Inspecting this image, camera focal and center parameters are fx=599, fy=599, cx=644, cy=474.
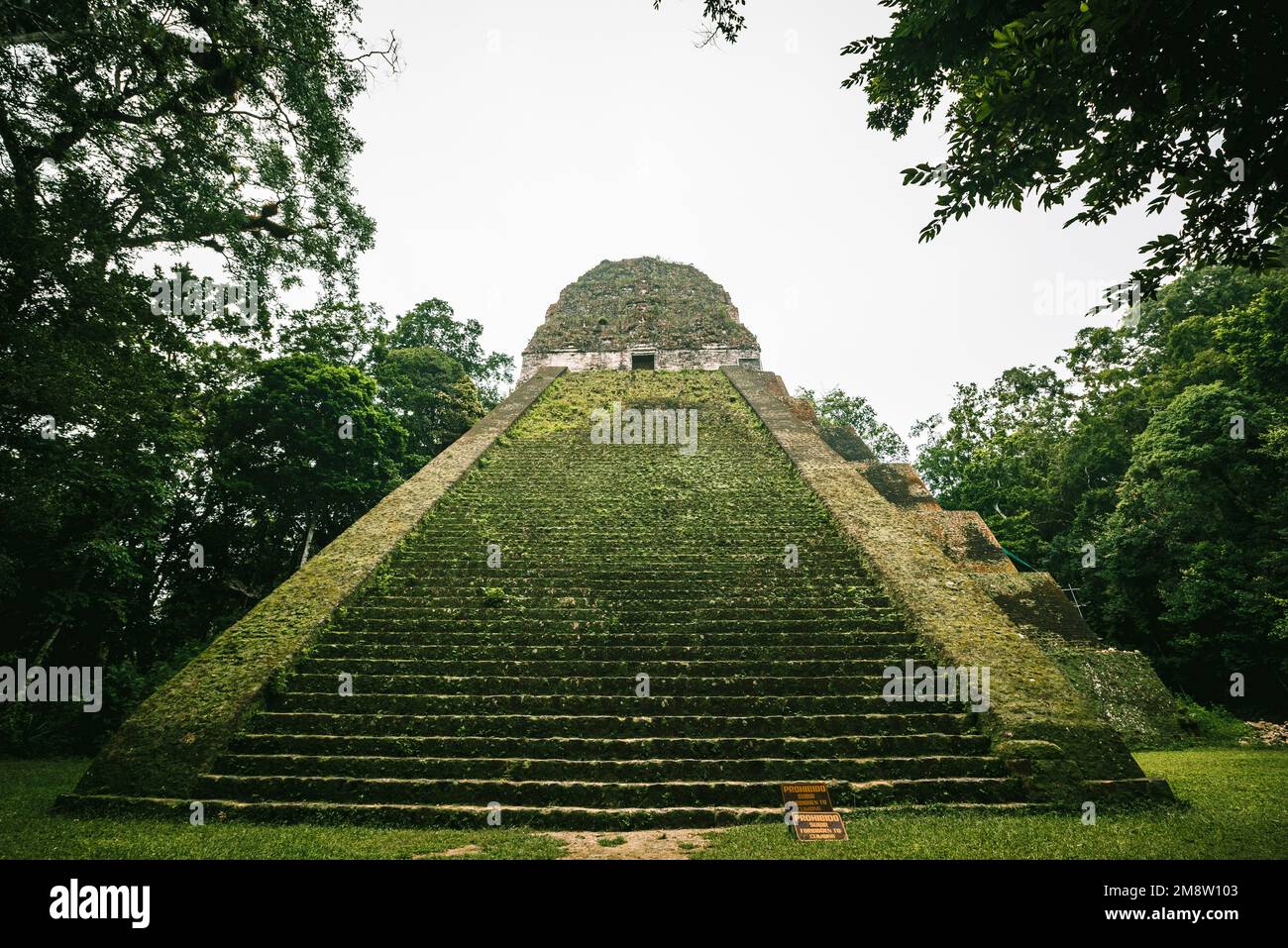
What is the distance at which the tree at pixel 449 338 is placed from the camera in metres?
21.9

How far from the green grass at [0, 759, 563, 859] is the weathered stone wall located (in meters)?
15.7

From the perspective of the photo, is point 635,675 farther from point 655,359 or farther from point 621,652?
point 655,359

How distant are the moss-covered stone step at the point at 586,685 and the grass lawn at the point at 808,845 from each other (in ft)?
3.89

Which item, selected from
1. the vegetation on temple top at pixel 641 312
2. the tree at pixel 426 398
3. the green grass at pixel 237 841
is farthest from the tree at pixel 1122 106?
the vegetation on temple top at pixel 641 312

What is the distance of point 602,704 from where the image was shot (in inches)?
185

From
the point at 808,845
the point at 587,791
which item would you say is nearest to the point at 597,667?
the point at 587,791

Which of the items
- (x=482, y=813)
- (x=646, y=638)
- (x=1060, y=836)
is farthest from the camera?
(x=646, y=638)

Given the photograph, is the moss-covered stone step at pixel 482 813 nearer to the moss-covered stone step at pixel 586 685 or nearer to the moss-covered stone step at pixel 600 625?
the moss-covered stone step at pixel 586 685

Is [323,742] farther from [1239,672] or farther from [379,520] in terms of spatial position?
[1239,672]

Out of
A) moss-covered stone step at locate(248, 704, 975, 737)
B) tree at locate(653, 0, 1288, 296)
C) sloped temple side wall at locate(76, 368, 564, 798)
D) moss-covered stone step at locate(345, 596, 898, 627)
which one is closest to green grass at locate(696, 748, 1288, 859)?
moss-covered stone step at locate(248, 704, 975, 737)

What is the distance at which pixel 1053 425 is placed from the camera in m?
19.2

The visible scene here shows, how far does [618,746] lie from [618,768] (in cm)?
22

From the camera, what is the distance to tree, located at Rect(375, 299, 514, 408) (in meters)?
21.9

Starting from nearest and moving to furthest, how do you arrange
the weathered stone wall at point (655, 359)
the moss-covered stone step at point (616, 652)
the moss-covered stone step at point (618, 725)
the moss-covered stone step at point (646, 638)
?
1. the moss-covered stone step at point (618, 725)
2. the moss-covered stone step at point (616, 652)
3. the moss-covered stone step at point (646, 638)
4. the weathered stone wall at point (655, 359)
